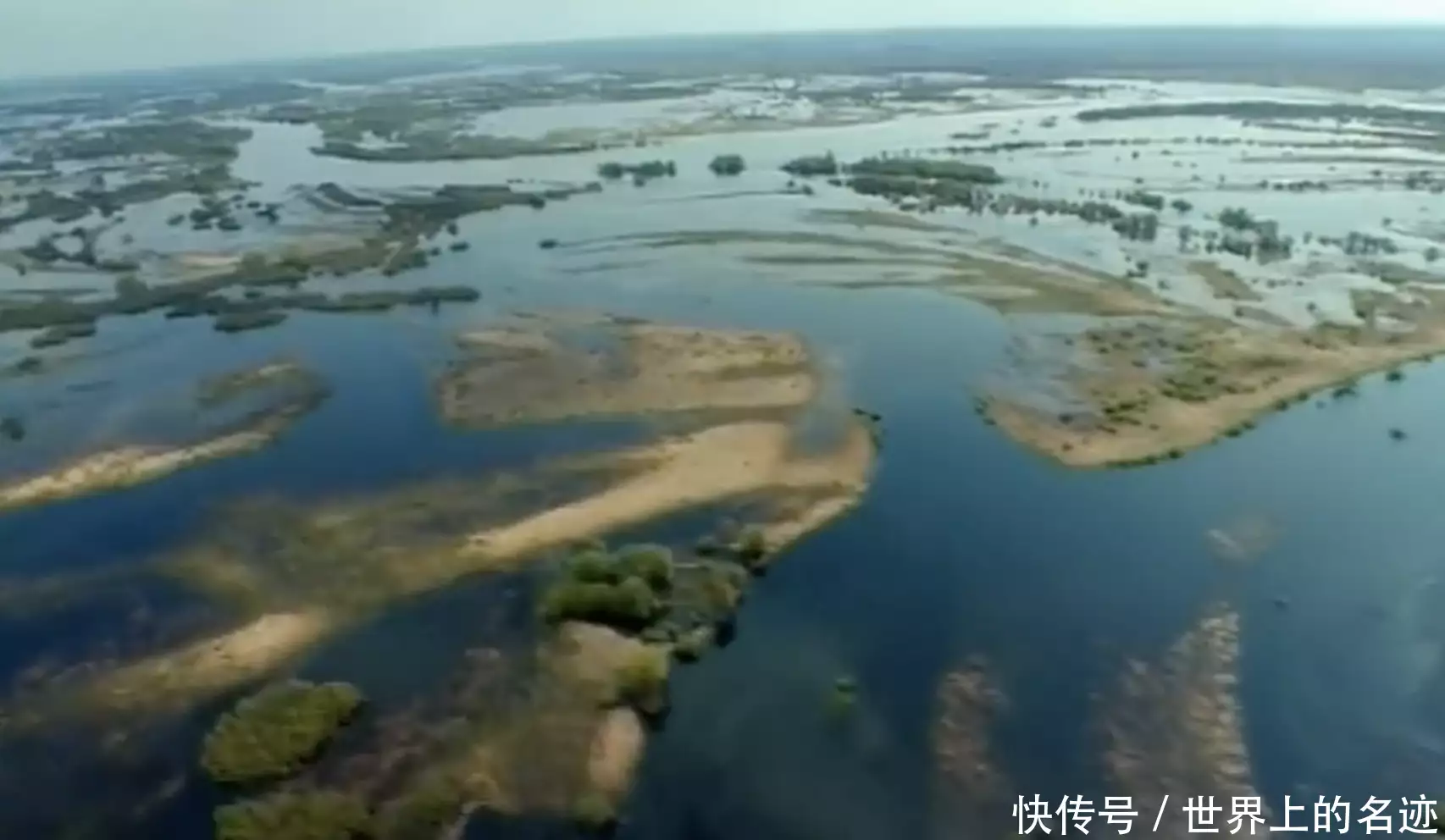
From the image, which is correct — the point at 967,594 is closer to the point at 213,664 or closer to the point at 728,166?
the point at 213,664

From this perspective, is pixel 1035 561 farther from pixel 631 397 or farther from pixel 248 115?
pixel 248 115

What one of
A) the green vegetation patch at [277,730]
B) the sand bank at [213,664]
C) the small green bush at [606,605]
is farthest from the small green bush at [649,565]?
the sand bank at [213,664]

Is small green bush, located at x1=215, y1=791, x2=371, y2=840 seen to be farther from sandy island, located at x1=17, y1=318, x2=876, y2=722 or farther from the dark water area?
sandy island, located at x1=17, y1=318, x2=876, y2=722

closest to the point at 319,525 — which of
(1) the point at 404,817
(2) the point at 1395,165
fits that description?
(1) the point at 404,817

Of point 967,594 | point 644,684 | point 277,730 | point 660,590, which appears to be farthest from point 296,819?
point 967,594

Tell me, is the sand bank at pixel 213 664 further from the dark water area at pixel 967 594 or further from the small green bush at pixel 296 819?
the small green bush at pixel 296 819

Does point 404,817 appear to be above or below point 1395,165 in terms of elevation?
below
